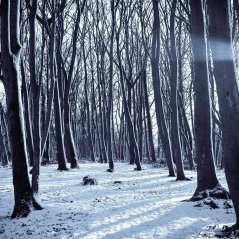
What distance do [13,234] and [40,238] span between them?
63 cm

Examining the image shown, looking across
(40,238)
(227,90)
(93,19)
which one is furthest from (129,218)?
(93,19)

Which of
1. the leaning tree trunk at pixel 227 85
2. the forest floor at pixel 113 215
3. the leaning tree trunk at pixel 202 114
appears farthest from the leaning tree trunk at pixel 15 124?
the leaning tree trunk at pixel 227 85

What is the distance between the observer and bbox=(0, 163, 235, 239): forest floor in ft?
19.5

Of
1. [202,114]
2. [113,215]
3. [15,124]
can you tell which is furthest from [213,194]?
[15,124]

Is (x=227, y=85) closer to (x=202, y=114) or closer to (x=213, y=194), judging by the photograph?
(x=202, y=114)

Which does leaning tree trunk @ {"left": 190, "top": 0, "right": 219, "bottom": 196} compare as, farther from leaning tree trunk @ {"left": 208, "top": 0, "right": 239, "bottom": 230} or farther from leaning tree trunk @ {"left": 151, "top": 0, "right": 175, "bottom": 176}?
leaning tree trunk @ {"left": 151, "top": 0, "right": 175, "bottom": 176}

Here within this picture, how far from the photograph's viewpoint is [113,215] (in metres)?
7.23

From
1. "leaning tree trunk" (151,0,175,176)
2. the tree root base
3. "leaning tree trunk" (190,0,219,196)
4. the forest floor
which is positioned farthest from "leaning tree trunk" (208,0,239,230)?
"leaning tree trunk" (151,0,175,176)

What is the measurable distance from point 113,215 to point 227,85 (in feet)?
12.8

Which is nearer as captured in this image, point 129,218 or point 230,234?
point 230,234

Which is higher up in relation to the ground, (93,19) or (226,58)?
(93,19)

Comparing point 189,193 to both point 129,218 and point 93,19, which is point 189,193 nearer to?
point 129,218

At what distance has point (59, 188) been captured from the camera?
10.9 meters

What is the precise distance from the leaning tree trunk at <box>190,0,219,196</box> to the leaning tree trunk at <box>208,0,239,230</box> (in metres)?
3.52
